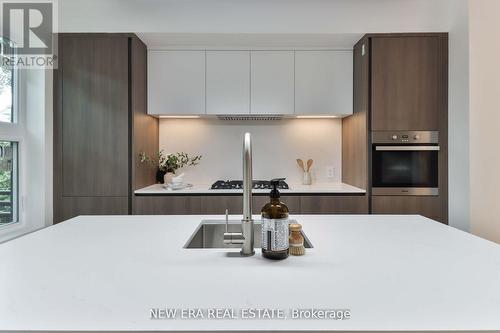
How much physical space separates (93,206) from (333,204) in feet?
6.71

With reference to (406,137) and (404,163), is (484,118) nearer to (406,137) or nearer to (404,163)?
(406,137)

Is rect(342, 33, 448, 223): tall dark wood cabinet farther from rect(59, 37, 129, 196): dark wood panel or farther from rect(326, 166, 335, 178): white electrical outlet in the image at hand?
rect(59, 37, 129, 196): dark wood panel

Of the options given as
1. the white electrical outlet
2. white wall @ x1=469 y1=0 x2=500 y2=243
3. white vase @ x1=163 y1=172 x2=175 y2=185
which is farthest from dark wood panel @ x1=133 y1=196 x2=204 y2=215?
white wall @ x1=469 y1=0 x2=500 y2=243

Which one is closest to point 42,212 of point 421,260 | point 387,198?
point 421,260

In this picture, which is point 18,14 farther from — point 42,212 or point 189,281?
point 189,281

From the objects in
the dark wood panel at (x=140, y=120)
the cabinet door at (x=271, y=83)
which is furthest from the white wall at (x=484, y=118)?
the dark wood panel at (x=140, y=120)

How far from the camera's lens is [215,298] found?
72cm

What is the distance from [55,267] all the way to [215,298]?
54 cm

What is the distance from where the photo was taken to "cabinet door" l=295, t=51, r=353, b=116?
2854 millimetres

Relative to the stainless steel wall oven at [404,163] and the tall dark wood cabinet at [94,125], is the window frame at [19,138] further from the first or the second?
the stainless steel wall oven at [404,163]

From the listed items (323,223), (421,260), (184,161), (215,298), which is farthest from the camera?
(184,161)

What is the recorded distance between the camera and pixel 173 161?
10.1ft

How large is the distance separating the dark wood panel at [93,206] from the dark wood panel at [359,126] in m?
2.06

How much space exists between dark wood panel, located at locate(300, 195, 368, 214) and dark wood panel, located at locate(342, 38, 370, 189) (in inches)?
6.3
